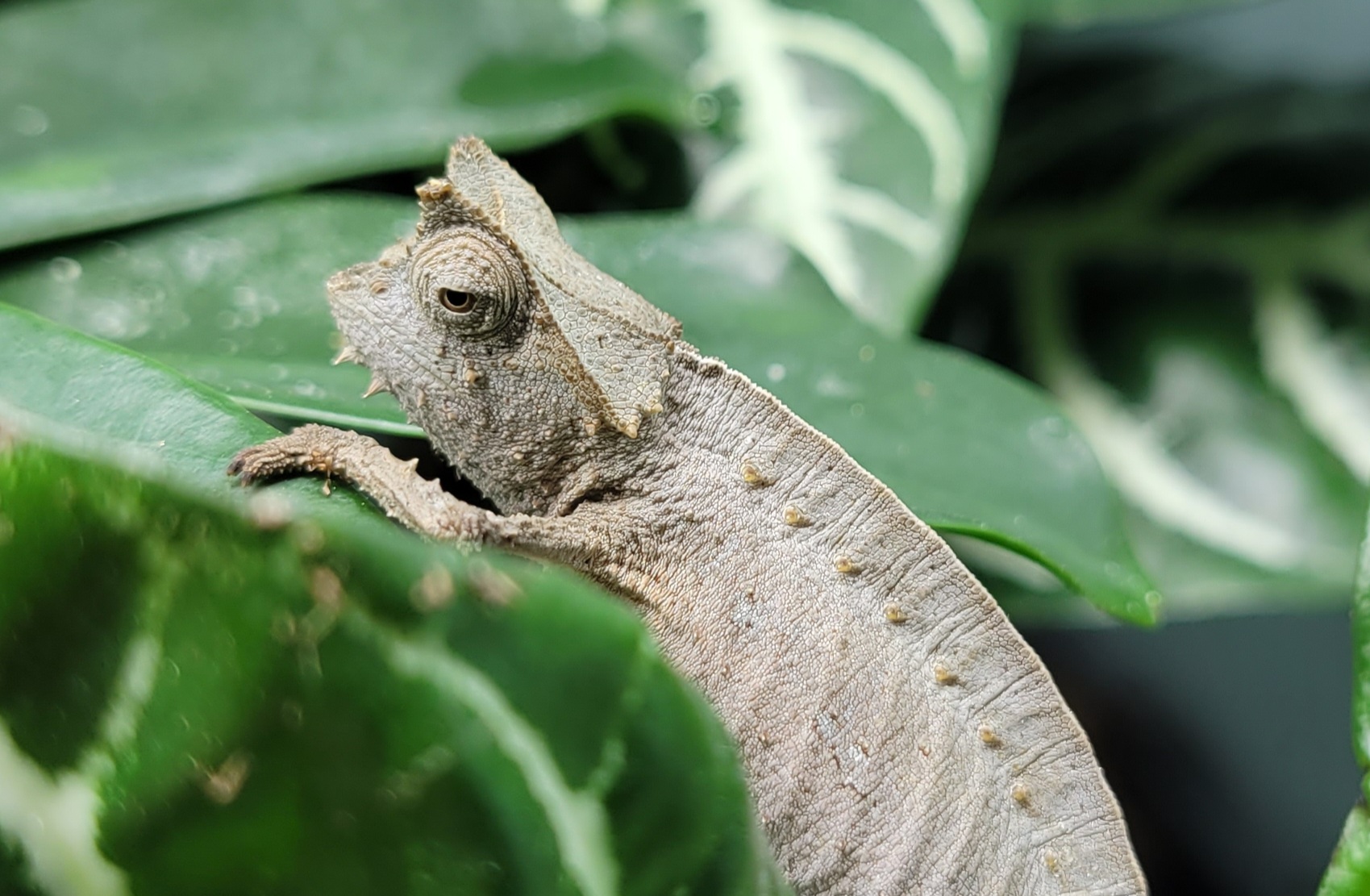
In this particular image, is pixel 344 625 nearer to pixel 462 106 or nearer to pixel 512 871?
pixel 512 871

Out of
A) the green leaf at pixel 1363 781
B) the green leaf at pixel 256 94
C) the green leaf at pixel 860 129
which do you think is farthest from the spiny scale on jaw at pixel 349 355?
the green leaf at pixel 1363 781

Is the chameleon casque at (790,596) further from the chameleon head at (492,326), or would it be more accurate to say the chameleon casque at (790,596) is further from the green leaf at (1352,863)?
the green leaf at (1352,863)

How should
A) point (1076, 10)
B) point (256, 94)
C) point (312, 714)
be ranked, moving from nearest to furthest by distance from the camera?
point (312, 714)
point (256, 94)
point (1076, 10)

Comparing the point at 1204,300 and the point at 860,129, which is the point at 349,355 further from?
the point at 1204,300

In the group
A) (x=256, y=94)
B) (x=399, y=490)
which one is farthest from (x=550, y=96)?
(x=399, y=490)

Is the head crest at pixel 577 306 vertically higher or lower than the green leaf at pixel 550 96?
lower

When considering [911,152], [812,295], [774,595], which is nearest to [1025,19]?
[911,152]

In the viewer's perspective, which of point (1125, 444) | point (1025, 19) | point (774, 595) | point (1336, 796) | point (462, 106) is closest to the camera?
point (774, 595)
